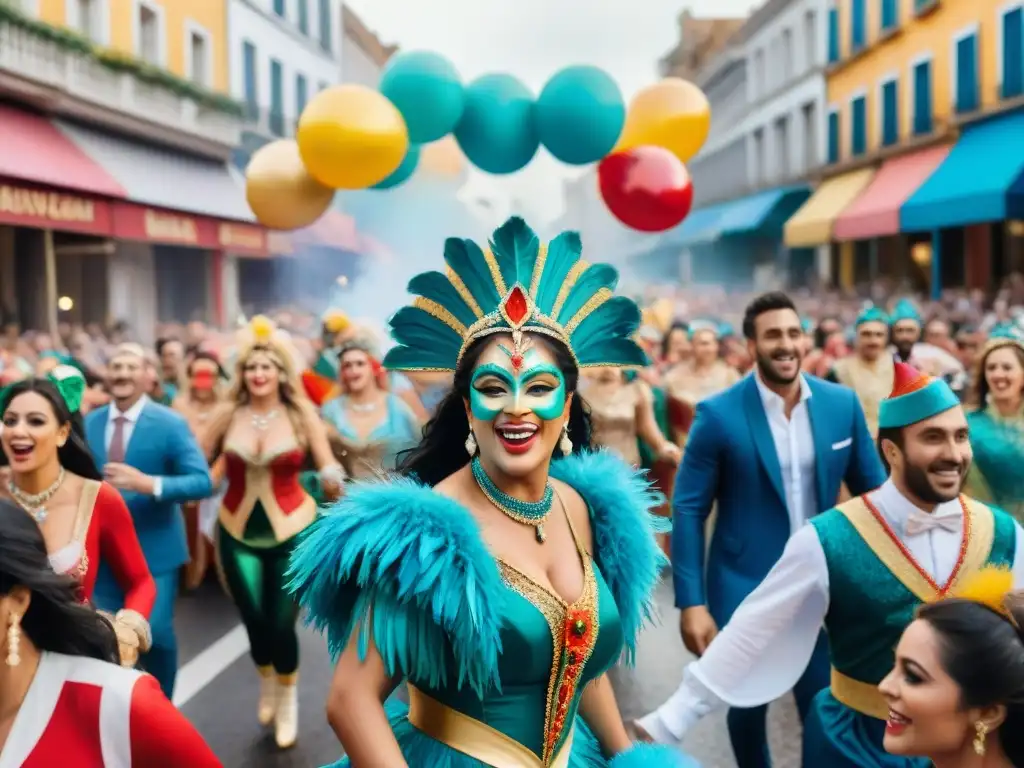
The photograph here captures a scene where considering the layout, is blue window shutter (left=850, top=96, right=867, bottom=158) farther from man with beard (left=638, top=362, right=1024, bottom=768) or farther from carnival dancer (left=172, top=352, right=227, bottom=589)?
man with beard (left=638, top=362, right=1024, bottom=768)

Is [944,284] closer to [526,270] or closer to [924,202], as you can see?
[924,202]

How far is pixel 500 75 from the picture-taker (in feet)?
29.7

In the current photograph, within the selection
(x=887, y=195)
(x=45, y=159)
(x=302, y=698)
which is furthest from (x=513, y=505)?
(x=887, y=195)

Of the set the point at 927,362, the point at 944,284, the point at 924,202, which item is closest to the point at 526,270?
the point at 927,362

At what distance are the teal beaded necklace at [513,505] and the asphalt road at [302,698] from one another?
2.01 metres

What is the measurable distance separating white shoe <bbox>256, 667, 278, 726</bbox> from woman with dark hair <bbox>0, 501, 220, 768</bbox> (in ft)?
12.7

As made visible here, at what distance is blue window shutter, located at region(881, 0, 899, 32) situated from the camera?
28.8 metres

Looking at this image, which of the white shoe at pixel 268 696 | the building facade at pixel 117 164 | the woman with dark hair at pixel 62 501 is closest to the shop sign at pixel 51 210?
the building facade at pixel 117 164

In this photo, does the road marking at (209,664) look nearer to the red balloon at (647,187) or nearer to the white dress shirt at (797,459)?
the white dress shirt at (797,459)

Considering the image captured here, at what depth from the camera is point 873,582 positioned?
3.54 meters

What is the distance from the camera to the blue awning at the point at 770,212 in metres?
36.1

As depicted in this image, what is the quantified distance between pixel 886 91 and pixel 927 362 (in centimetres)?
2267

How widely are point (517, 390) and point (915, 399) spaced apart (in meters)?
1.31

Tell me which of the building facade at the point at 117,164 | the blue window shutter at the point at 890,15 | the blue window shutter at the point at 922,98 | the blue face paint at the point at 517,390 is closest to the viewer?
the blue face paint at the point at 517,390
